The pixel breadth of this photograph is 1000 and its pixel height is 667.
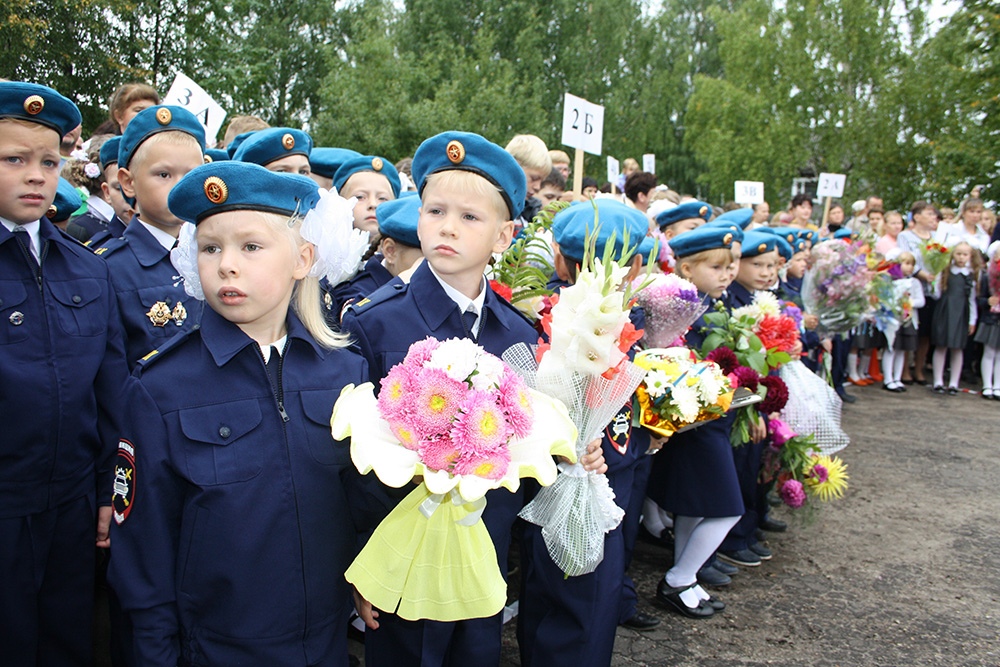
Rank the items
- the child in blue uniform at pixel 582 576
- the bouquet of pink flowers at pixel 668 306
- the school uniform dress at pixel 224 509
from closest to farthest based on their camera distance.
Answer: the school uniform dress at pixel 224 509 < the child in blue uniform at pixel 582 576 < the bouquet of pink flowers at pixel 668 306

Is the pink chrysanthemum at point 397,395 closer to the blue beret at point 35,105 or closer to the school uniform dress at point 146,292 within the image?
the school uniform dress at point 146,292

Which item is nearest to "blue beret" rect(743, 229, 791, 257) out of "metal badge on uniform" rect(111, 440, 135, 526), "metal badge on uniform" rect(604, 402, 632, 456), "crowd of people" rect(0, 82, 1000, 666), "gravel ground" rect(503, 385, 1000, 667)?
"crowd of people" rect(0, 82, 1000, 666)

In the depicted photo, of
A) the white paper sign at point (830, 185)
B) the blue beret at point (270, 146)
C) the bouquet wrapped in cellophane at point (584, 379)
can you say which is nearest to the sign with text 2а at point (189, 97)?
the blue beret at point (270, 146)

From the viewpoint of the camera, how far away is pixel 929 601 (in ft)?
13.9

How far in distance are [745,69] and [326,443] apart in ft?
104

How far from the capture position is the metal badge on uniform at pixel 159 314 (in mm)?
2857

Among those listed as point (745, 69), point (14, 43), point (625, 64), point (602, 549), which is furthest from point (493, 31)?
point (602, 549)

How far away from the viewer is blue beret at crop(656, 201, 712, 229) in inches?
202

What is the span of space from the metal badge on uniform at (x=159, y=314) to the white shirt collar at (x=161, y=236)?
0.27 m

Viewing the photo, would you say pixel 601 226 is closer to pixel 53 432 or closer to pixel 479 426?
pixel 479 426

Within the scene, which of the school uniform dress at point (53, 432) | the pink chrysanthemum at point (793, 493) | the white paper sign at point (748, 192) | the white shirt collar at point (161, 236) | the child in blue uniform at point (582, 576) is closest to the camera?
the school uniform dress at point (53, 432)

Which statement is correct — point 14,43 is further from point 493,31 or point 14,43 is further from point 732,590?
point 493,31

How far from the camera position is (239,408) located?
1981mm

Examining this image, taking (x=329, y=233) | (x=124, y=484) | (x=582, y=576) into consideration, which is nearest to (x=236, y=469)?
(x=124, y=484)
